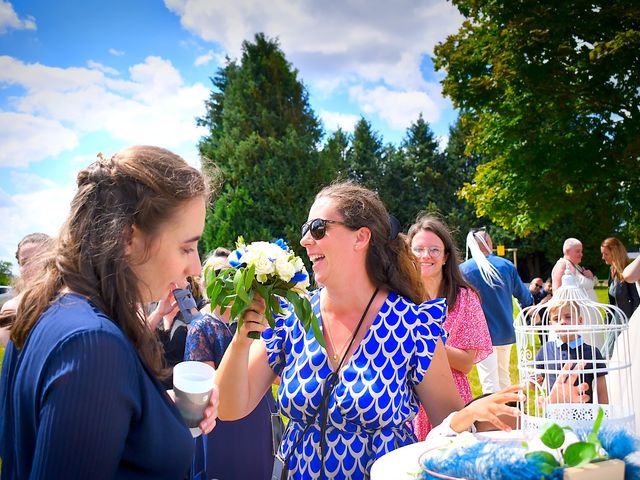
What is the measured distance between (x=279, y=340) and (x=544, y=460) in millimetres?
1522

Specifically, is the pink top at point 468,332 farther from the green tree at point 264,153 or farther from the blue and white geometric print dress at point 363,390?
the green tree at point 264,153

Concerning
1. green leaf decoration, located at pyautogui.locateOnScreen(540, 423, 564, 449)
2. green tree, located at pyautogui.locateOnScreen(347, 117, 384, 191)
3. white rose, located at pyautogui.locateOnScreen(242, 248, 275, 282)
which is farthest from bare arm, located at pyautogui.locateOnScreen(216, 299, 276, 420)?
green tree, located at pyautogui.locateOnScreen(347, 117, 384, 191)

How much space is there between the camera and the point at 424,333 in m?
2.59

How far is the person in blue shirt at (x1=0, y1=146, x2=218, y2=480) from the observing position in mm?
1188

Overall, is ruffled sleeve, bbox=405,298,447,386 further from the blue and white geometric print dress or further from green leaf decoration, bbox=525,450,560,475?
green leaf decoration, bbox=525,450,560,475

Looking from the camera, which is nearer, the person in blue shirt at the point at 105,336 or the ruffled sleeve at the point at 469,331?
the person in blue shirt at the point at 105,336

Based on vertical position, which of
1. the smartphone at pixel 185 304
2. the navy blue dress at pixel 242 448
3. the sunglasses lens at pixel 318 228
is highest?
the sunglasses lens at pixel 318 228

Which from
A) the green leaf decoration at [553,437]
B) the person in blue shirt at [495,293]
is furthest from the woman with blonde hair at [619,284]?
the green leaf decoration at [553,437]

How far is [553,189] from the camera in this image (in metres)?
15.2

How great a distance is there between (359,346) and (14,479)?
4.94ft

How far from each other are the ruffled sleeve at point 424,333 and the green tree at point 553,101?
12959 mm

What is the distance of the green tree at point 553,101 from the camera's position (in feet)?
45.9

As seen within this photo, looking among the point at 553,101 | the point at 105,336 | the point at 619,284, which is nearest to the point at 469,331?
the point at 105,336

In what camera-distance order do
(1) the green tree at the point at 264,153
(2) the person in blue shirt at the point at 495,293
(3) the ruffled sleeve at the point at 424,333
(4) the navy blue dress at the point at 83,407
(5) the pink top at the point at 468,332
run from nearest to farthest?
(4) the navy blue dress at the point at 83,407, (3) the ruffled sleeve at the point at 424,333, (5) the pink top at the point at 468,332, (2) the person in blue shirt at the point at 495,293, (1) the green tree at the point at 264,153
